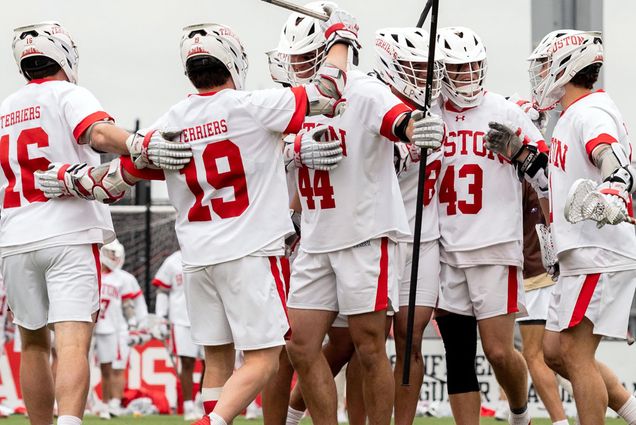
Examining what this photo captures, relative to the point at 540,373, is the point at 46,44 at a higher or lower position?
higher

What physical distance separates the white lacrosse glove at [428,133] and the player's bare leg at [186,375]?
27.1ft

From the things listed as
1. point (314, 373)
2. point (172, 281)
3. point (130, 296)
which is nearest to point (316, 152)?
point (314, 373)

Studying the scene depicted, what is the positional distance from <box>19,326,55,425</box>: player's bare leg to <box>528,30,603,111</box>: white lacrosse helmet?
325 cm

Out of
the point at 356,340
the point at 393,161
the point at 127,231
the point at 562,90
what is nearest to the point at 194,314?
the point at 356,340

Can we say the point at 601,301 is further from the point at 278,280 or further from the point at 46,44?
the point at 46,44

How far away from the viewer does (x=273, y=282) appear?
7.48m

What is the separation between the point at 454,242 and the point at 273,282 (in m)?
1.59

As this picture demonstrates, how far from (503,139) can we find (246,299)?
1.96 meters

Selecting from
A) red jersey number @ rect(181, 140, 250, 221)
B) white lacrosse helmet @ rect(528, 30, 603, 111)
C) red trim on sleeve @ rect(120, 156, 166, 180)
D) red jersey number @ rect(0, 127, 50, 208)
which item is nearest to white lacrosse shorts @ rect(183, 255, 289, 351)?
red jersey number @ rect(181, 140, 250, 221)

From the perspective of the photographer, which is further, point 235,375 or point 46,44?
point 46,44

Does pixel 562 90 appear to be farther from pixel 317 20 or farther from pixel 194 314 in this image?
pixel 194 314

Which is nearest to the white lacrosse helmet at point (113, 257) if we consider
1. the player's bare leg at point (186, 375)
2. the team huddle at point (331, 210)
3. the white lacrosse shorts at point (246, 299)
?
the player's bare leg at point (186, 375)

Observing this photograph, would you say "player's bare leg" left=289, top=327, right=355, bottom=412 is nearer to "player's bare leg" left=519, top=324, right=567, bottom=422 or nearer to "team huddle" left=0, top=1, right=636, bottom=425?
"team huddle" left=0, top=1, right=636, bottom=425

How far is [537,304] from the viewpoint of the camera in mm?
10758
